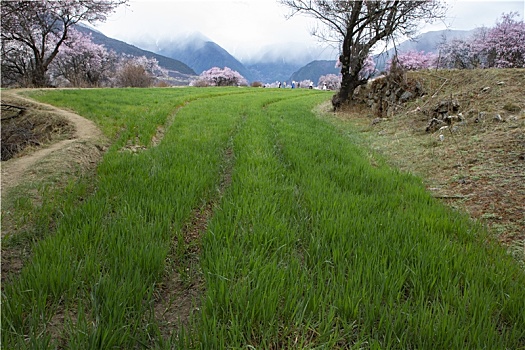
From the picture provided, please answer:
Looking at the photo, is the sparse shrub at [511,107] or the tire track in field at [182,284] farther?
the sparse shrub at [511,107]

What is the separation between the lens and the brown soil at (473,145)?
3.08 m

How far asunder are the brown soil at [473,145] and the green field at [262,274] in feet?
1.88

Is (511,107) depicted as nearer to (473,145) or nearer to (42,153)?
(473,145)

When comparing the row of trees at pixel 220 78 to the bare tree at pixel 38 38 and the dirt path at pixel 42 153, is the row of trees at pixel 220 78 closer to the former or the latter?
the bare tree at pixel 38 38

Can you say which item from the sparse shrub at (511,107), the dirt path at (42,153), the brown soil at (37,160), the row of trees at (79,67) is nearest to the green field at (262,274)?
the brown soil at (37,160)

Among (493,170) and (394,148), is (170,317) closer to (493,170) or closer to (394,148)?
(493,170)

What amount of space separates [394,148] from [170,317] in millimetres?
6096

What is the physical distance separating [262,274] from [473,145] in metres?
5.14

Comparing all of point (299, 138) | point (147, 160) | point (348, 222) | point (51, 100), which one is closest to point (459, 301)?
point (348, 222)

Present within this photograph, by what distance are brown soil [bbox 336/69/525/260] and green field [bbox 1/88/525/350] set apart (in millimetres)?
572

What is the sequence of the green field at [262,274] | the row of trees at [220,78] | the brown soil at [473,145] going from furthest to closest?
the row of trees at [220,78]
the brown soil at [473,145]
the green field at [262,274]

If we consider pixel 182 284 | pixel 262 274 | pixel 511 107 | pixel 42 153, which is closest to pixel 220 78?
pixel 511 107

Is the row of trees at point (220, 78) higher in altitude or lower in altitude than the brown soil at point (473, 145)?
higher

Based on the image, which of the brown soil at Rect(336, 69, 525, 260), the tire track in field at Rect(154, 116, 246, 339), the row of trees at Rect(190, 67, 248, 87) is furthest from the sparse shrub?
the row of trees at Rect(190, 67, 248, 87)
